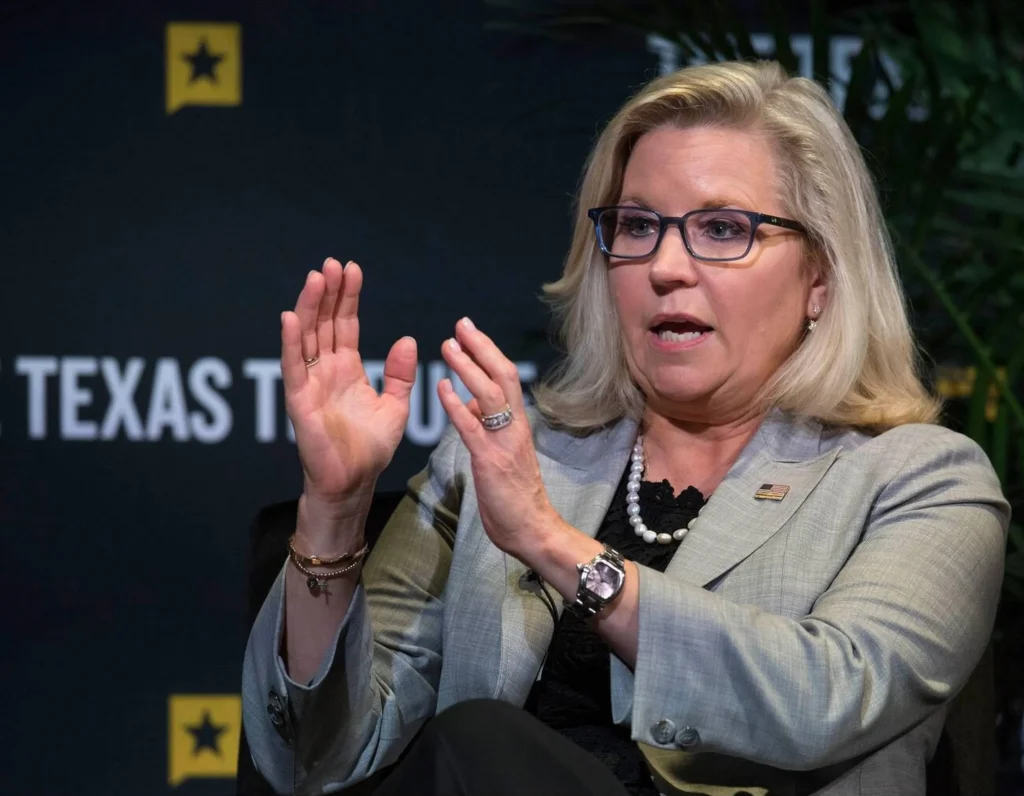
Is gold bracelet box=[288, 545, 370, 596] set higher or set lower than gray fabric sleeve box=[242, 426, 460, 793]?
higher

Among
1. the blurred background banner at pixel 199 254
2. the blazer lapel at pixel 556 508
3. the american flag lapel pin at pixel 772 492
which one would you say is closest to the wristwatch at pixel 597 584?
the blazer lapel at pixel 556 508

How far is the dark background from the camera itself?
296 centimetres

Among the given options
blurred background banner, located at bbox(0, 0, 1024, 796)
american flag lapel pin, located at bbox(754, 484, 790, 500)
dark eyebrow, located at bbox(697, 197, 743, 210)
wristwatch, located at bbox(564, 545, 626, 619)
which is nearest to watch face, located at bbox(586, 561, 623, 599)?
wristwatch, located at bbox(564, 545, 626, 619)

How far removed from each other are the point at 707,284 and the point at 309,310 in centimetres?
56

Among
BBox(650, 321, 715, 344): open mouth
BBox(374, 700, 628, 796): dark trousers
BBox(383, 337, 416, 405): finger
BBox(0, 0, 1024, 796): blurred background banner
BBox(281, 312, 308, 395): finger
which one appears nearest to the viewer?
BBox(374, 700, 628, 796): dark trousers

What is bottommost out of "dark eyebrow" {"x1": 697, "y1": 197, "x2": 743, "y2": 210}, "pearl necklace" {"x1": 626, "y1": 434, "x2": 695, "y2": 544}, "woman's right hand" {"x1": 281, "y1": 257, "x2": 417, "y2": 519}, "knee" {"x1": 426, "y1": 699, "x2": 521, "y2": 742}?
"knee" {"x1": 426, "y1": 699, "x2": 521, "y2": 742}

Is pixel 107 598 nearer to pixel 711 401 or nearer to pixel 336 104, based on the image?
pixel 336 104

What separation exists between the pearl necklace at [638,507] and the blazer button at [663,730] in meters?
0.40

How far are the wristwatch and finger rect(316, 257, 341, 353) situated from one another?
0.49 m

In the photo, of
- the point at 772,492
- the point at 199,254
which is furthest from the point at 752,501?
the point at 199,254

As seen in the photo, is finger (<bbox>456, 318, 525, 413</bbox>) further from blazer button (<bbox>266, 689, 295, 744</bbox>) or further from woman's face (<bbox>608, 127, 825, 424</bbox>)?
blazer button (<bbox>266, 689, 295, 744</bbox>)

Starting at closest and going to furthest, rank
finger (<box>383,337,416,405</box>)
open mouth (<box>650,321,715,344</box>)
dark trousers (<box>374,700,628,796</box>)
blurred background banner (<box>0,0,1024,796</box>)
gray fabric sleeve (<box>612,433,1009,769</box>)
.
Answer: dark trousers (<box>374,700,628,796</box>) < gray fabric sleeve (<box>612,433,1009,769</box>) < finger (<box>383,337,416,405</box>) < open mouth (<box>650,321,715,344</box>) < blurred background banner (<box>0,0,1024,796</box>)

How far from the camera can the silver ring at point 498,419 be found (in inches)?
64.4

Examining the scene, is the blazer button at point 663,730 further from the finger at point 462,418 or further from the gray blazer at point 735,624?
the finger at point 462,418
